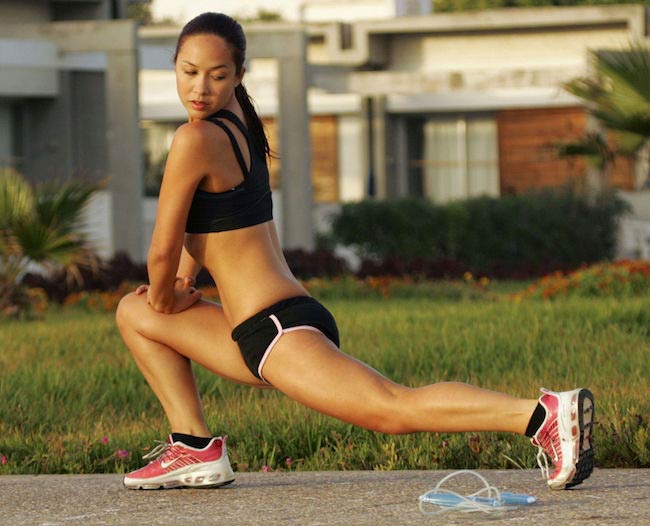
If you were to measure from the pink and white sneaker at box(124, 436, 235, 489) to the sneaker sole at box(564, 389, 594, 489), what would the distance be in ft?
4.14

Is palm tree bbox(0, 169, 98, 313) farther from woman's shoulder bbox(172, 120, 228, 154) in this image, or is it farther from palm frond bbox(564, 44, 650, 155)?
woman's shoulder bbox(172, 120, 228, 154)

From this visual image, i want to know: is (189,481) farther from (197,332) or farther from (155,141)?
(155,141)

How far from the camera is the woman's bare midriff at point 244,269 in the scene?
4.59 meters

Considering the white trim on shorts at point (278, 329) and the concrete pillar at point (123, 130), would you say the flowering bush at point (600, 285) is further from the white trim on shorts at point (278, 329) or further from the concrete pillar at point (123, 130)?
the white trim on shorts at point (278, 329)

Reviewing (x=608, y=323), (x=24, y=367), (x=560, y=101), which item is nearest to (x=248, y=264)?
(x=24, y=367)

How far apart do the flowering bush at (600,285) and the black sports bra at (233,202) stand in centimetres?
839

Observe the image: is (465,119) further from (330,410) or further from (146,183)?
(330,410)

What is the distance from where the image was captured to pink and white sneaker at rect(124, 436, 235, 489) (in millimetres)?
4914

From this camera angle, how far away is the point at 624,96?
45.1 feet

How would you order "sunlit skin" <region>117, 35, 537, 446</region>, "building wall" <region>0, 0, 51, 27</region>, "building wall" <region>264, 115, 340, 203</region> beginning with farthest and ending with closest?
"building wall" <region>264, 115, 340, 203</region>, "building wall" <region>0, 0, 51, 27</region>, "sunlit skin" <region>117, 35, 537, 446</region>

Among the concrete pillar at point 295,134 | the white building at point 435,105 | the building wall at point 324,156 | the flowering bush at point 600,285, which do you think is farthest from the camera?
the building wall at point 324,156

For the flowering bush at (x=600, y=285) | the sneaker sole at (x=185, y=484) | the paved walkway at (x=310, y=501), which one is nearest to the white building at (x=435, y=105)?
the flowering bush at (x=600, y=285)

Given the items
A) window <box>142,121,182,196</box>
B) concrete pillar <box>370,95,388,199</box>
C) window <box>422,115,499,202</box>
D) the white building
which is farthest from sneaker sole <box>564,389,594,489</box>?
window <box>142,121,182,196</box>

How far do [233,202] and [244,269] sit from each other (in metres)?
0.22
